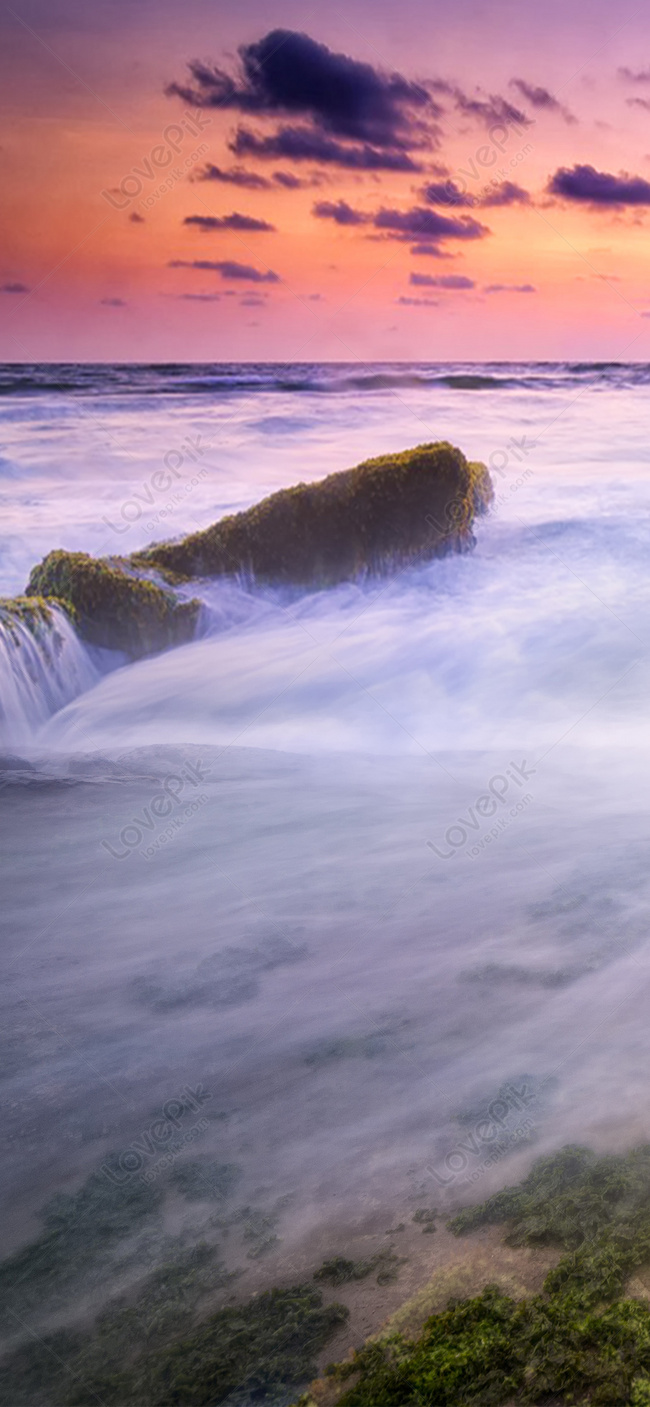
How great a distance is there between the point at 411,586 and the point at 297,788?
530cm

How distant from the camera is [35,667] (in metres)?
11.5

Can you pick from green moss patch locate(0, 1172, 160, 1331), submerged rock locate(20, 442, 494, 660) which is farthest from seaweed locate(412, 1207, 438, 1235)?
submerged rock locate(20, 442, 494, 660)

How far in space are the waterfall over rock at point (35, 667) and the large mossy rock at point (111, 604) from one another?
10.1 inches

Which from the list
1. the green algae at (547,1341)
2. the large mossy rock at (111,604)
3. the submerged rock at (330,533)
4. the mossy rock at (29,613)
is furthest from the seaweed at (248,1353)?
the submerged rock at (330,533)

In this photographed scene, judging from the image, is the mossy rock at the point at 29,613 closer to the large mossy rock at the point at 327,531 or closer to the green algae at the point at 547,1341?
the large mossy rock at the point at 327,531

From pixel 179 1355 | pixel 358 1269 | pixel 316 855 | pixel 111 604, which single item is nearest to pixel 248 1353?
pixel 179 1355

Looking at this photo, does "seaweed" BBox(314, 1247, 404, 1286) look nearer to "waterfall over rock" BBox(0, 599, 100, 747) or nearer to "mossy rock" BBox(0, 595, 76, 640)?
"waterfall over rock" BBox(0, 599, 100, 747)

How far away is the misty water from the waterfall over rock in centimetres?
4

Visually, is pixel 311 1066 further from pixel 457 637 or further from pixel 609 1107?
pixel 457 637

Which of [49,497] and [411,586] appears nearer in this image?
[411,586]

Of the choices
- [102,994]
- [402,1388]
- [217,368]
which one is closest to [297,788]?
[102,994]

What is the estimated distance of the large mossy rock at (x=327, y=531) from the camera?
1338 cm

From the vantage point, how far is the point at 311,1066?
15.0 feet

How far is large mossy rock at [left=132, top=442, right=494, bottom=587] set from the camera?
13383 mm
